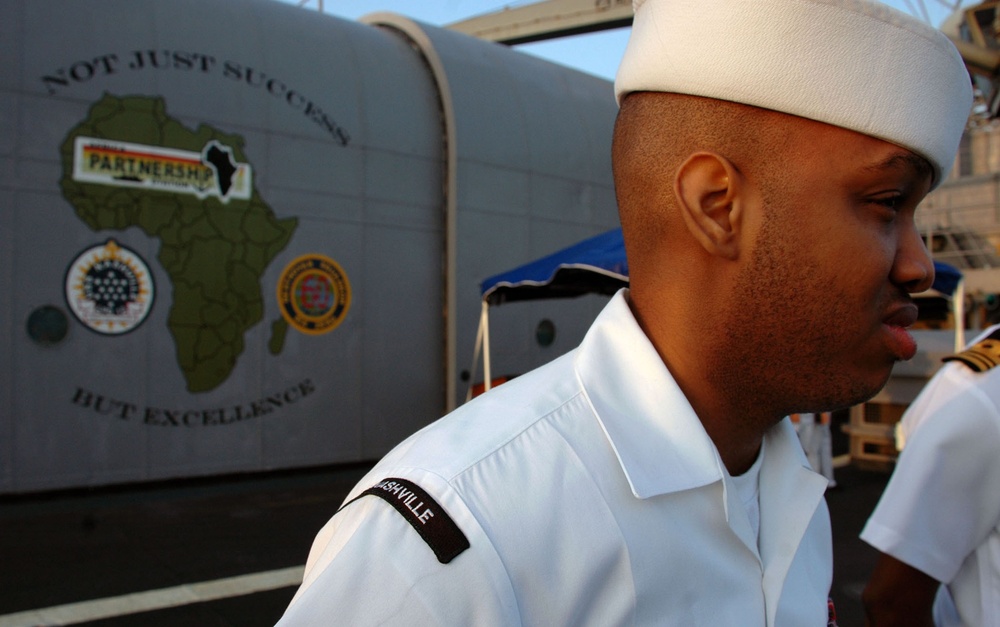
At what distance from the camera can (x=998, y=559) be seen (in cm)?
165

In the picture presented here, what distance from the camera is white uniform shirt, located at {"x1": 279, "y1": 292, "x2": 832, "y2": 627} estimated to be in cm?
82

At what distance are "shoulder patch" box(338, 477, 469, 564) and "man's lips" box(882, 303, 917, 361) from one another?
641 millimetres

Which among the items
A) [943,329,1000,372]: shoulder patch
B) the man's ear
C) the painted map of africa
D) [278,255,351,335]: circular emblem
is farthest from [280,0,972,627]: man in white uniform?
[278,255,351,335]: circular emblem

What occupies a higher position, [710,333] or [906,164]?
[906,164]

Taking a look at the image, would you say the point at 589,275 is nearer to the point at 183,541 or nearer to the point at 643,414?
the point at 183,541

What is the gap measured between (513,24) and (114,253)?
637 inches

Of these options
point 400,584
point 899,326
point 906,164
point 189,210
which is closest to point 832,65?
point 906,164

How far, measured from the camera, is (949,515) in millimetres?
1694

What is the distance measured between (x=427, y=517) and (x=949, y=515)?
1.35 meters

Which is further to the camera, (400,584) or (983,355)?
(983,355)

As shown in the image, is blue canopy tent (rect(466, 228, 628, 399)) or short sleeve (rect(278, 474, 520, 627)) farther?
blue canopy tent (rect(466, 228, 628, 399))

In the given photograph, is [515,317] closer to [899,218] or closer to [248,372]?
[248,372]

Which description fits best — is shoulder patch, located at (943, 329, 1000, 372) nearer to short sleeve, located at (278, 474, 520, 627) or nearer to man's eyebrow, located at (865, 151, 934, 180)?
man's eyebrow, located at (865, 151, 934, 180)

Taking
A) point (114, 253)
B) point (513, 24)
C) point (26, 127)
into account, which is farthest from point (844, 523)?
point (513, 24)
